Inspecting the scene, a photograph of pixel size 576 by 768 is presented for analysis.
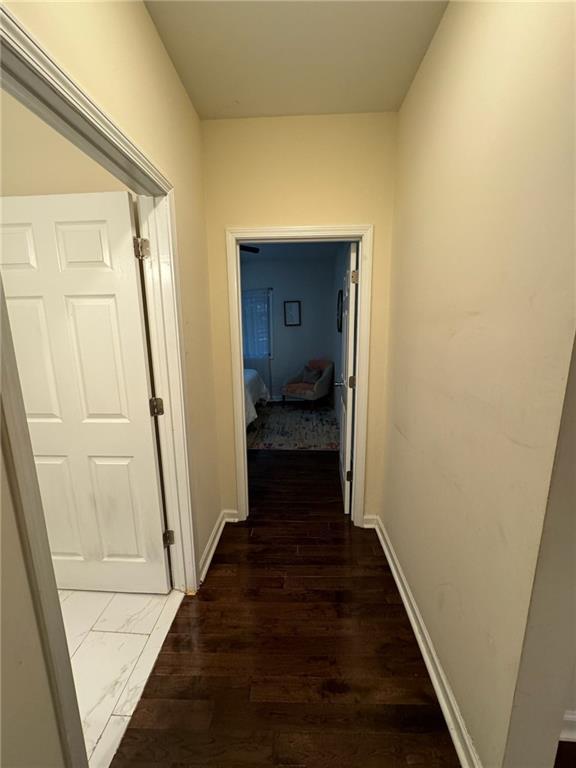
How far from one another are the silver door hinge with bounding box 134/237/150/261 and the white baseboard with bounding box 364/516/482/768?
213cm

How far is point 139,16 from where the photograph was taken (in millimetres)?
1152

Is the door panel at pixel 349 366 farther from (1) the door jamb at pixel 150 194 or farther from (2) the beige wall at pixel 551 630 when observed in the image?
(2) the beige wall at pixel 551 630

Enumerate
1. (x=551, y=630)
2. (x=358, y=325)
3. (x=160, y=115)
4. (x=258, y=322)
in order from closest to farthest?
A: 1. (x=551, y=630)
2. (x=160, y=115)
3. (x=358, y=325)
4. (x=258, y=322)

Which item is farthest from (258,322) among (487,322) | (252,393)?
(487,322)

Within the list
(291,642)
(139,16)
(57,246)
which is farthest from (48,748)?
(139,16)

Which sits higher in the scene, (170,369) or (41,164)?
(41,164)

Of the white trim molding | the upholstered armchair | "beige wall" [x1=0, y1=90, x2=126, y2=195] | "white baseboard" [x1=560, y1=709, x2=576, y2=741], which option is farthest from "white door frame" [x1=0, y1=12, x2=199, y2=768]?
the upholstered armchair

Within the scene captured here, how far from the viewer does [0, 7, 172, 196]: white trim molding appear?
650 mm

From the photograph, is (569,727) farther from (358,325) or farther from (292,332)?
(292,332)

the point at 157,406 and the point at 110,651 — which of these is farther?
the point at 157,406

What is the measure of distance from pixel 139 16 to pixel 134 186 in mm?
568

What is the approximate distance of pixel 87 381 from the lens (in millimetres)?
1517

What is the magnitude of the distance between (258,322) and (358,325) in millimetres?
3994

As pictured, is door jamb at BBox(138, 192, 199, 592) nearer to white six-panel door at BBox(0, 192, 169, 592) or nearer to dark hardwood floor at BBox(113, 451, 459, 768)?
white six-panel door at BBox(0, 192, 169, 592)
